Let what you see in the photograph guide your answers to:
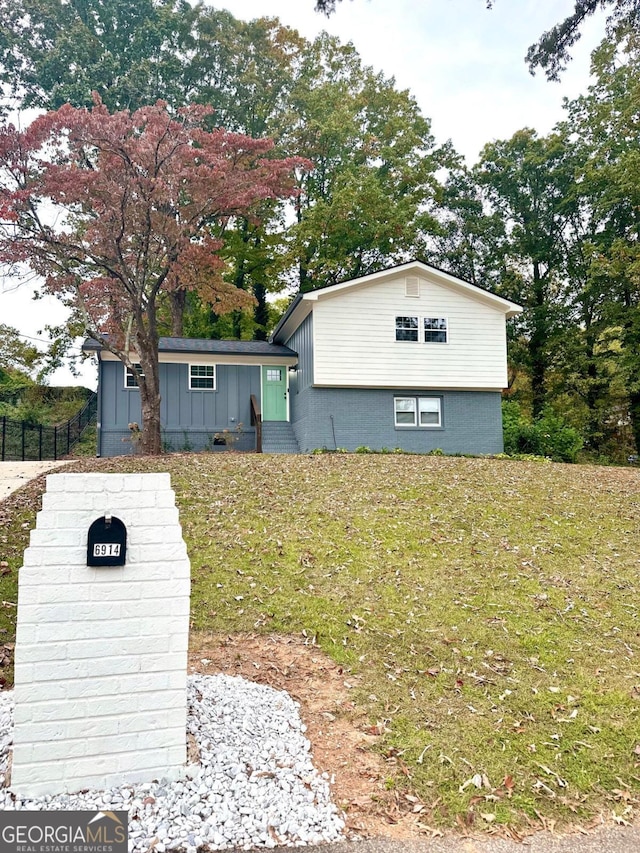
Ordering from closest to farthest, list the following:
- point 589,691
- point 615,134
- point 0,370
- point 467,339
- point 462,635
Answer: point 589,691 < point 462,635 < point 467,339 < point 615,134 < point 0,370

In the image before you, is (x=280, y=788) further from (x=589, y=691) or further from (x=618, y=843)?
(x=589, y=691)

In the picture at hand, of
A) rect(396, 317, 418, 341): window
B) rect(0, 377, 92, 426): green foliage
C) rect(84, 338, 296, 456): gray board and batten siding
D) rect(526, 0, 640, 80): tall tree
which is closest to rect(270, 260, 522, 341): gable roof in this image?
rect(396, 317, 418, 341): window

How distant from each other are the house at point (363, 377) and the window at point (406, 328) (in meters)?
0.03

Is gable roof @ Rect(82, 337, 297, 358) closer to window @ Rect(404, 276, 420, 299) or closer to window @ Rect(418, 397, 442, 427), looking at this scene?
window @ Rect(404, 276, 420, 299)

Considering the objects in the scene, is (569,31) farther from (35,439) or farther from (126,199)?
(35,439)

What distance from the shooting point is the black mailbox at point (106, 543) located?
2.62m

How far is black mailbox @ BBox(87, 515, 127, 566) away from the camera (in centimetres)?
262

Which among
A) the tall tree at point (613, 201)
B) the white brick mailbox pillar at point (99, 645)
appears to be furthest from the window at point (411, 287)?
the white brick mailbox pillar at point (99, 645)

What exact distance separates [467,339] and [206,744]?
1457 centimetres

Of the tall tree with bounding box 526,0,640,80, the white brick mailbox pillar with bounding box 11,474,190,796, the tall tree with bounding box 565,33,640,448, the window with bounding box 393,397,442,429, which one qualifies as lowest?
the white brick mailbox pillar with bounding box 11,474,190,796

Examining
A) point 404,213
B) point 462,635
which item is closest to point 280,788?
point 462,635

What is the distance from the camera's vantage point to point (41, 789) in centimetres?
258

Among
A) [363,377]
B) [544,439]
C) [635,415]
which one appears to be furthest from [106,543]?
[635,415]

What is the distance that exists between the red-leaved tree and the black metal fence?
5.85 metres
